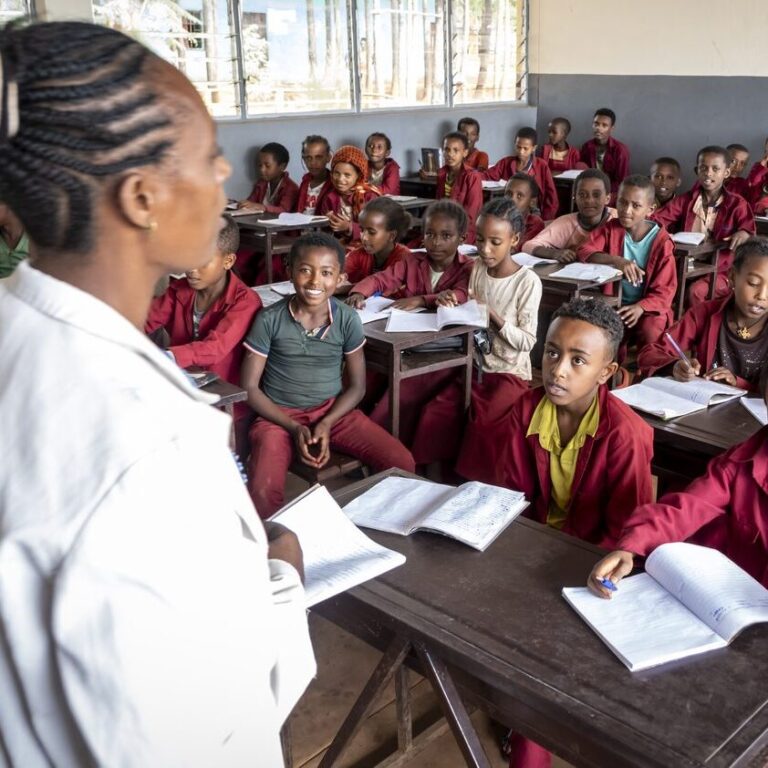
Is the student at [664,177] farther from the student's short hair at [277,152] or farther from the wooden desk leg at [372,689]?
the wooden desk leg at [372,689]

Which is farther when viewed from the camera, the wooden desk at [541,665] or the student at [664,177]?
the student at [664,177]

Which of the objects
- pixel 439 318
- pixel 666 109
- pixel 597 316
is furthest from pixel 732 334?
pixel 666 109

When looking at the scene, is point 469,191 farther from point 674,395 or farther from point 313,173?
point 674,395

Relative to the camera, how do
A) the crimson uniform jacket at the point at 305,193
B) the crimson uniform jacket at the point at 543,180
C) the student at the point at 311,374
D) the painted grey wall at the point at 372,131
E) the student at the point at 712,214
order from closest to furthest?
1. the student at the point at 311,374
2. the student at the point at 712,214
3. the crimson uniform jacket at the point at 305,193
4. the painted grey wall at the point at 372,131
5. the crimson uniform jacket at the point at 543,180

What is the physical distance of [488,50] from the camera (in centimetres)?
848

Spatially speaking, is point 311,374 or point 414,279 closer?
point 311,374

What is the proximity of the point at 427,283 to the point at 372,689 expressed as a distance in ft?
7.07

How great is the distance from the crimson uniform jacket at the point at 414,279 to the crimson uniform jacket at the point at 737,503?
1.71m

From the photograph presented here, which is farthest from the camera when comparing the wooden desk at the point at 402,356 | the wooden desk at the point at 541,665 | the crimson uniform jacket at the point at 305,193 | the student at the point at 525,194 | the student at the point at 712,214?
the crimson uniform jacket at the point at 305,193

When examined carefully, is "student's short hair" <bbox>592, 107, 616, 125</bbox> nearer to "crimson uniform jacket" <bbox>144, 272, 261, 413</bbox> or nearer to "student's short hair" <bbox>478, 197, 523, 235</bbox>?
"student's short hair" <bbox>478, 197, 523, 235</bbox>

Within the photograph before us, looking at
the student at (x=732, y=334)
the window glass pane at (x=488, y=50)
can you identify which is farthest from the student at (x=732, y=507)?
the window glass pane at (x=488, y=50)

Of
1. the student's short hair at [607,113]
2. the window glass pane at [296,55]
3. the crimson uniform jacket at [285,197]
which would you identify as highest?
the window glass pane at [296,55]

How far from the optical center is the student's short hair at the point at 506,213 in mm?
3150

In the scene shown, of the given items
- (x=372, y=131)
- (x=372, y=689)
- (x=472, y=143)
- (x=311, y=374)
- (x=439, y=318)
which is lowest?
(x=372, y=689)
